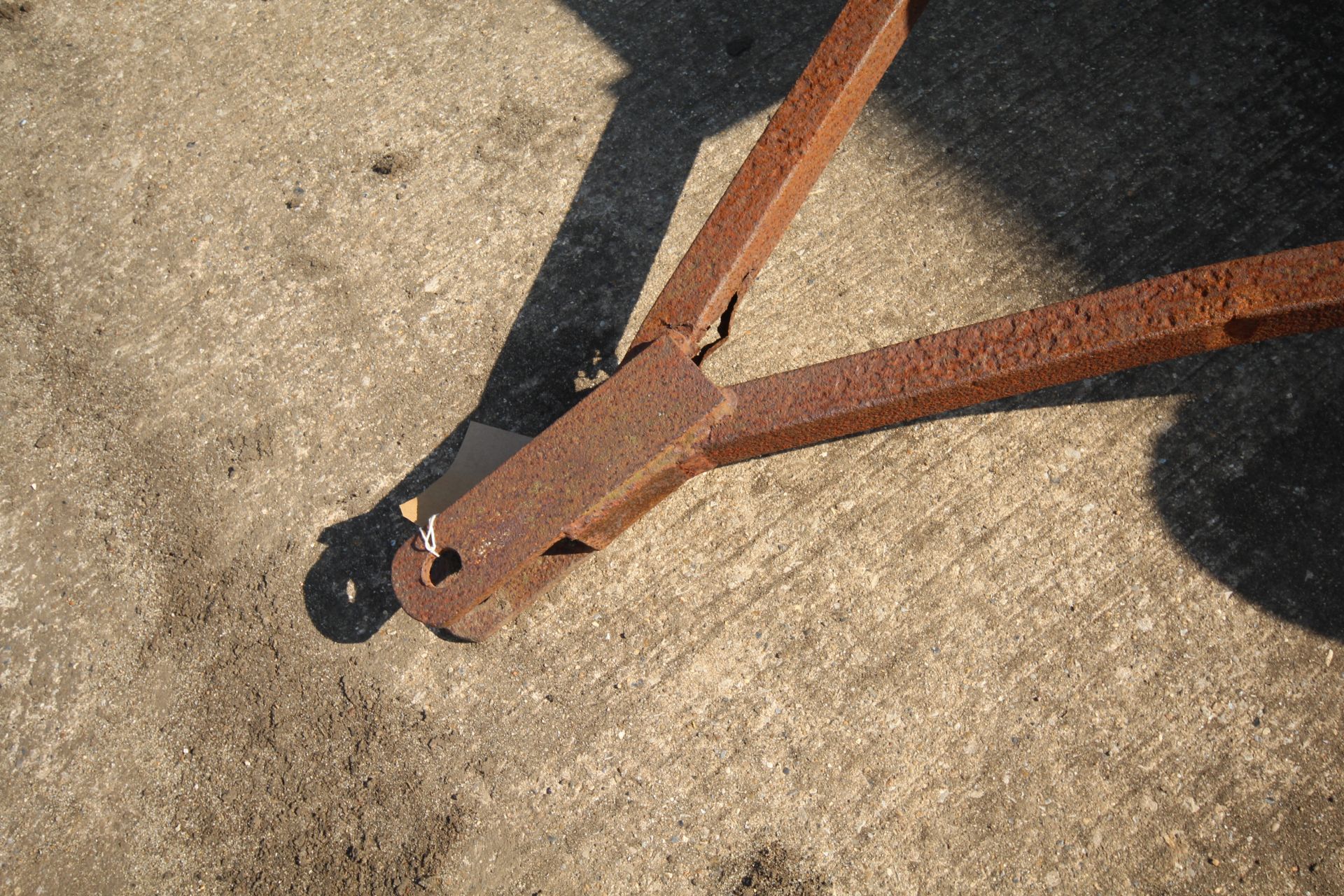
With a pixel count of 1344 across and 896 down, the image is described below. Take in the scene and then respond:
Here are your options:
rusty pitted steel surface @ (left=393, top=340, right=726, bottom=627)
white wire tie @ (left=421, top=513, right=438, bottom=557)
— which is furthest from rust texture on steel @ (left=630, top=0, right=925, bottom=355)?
white wire tie @ (left=421, top=513, right=438, bottom=557)

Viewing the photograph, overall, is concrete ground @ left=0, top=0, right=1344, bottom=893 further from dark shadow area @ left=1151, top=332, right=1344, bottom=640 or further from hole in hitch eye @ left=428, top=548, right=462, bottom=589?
hole in hitch eye @ left=428, top=548, right=462, bottom=589

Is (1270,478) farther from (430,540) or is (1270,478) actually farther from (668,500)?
(430,540)

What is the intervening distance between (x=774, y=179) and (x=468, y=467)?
84 centimetres

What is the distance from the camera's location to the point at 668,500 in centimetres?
178

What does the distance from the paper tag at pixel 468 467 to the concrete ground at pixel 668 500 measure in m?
0.09

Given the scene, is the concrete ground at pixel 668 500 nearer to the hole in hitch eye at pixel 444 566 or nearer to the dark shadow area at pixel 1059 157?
the dark shadow area at pixel 1059 157

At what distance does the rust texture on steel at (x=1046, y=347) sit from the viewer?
1.13 metres

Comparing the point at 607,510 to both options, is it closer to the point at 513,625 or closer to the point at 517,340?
the point at 513,625

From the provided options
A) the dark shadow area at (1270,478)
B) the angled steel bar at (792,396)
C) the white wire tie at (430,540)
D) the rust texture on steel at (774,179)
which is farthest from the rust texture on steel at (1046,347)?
the dark shadow area at (1270,478)

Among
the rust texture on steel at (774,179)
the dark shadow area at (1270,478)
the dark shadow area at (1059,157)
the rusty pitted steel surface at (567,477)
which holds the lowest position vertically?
the dark shadow area at (1270,478)

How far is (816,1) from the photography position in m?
2.20

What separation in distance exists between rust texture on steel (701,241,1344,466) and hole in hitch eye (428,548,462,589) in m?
0.48

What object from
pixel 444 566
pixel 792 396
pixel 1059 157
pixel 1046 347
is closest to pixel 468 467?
pixel 444 566

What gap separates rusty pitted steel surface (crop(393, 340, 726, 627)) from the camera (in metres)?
1.33
